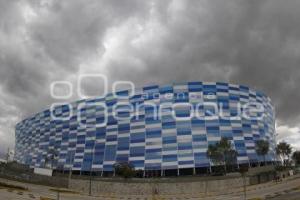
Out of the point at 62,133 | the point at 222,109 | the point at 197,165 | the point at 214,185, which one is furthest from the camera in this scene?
the point at 62,133

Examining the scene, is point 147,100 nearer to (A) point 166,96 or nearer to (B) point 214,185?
(A) point 166,96

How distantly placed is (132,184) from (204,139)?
148 ft

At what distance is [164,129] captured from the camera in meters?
133

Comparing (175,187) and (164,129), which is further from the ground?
(164,129)

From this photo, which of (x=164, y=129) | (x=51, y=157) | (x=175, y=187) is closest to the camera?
(x=175, y=187)

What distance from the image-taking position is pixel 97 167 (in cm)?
13988

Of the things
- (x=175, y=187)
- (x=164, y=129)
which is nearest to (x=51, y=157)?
(x=164, y=129)

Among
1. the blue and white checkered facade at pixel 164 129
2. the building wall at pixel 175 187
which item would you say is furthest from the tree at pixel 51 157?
the building wall at pixel 175 187

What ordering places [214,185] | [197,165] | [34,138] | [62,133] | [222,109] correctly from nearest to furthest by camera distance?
[214,185]
[197,165]
[222,109]
[62,133]
[34,138]

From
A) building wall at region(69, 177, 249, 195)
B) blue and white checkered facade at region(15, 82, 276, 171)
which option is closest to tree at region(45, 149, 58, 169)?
blue and white checkered facade at region(15, 82, 276, 171)

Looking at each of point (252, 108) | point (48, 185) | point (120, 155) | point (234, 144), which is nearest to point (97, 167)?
point (120, 155)

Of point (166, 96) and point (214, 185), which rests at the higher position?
point (166, 96)

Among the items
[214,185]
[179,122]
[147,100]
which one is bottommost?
[214,185]

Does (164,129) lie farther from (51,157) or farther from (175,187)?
(51,157)
